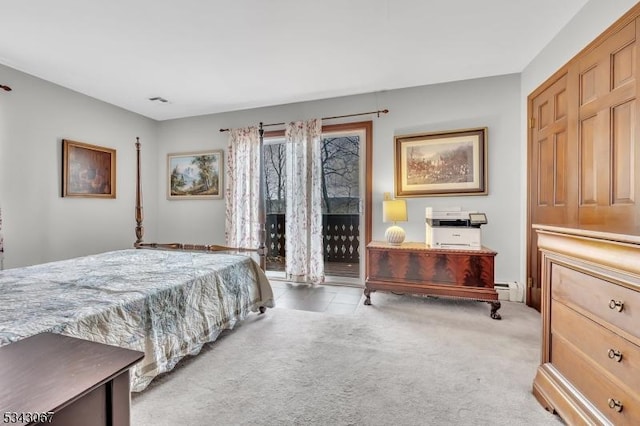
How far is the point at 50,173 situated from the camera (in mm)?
3314

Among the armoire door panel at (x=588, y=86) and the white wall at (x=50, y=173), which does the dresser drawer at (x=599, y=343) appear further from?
the white wall at (x=50, y=173)

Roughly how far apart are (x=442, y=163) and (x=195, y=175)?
3.66m

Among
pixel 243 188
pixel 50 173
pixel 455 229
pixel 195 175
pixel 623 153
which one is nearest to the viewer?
pixel 623 153

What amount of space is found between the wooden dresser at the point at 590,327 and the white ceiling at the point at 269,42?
6.15 ft

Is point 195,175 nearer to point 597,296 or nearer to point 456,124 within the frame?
point 456,124

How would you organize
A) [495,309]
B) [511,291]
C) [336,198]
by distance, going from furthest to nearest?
[336,198] < [511,291] < [495,309]

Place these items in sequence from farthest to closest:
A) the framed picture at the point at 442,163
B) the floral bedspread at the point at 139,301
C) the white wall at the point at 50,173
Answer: the framed picture at the point at 442,163 → the white wall at the point at 50,173 → the floral bedspread at the point at 139,301

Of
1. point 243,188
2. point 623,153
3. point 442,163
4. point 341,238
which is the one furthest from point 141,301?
point 442,163

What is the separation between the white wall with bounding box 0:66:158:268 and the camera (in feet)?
9.75

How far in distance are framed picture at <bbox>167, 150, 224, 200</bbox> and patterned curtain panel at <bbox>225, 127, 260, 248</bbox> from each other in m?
0.27

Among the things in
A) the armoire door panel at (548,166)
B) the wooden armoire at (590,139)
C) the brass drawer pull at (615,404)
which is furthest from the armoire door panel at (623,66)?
the brass drawer pull at (615,404)

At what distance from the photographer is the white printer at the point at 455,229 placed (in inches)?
112

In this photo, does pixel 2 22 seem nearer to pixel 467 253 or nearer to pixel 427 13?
pixel 427 13

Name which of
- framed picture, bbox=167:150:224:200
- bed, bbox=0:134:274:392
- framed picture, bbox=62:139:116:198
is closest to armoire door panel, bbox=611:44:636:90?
bed, bbox=0:134:274:392
